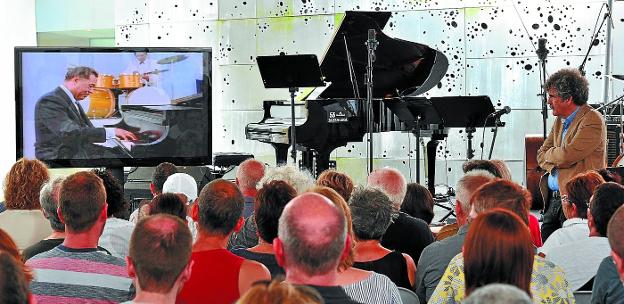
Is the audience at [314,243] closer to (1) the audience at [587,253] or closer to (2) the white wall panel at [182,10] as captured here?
(1) the audience at [587,253]

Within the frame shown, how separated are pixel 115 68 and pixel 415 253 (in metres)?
5.29

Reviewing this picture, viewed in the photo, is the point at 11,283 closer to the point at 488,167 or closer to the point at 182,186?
the point at 182,186

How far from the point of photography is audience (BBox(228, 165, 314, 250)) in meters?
4.48

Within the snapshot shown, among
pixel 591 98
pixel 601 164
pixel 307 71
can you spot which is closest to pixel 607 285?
pixel 601 164

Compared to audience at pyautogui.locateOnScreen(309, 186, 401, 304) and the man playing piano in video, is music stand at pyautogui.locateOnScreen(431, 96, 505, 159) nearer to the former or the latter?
the man playing piano in video

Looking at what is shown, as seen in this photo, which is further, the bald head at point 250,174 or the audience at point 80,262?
the bald head at point 250,174

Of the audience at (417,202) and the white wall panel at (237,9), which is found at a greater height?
the white wall panel at (237,9)

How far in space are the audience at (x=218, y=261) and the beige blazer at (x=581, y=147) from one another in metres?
3.45

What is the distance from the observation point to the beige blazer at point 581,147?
6.32m

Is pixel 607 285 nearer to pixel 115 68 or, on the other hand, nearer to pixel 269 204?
pixel 269 204

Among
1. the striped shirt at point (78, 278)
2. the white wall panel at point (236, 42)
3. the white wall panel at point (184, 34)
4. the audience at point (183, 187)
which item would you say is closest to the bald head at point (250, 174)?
the audience at point (183, 187)

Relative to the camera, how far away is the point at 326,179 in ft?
15.9

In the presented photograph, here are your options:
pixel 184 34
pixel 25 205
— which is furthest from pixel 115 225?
pixel 184 34

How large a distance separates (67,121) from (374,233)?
19.0ft
